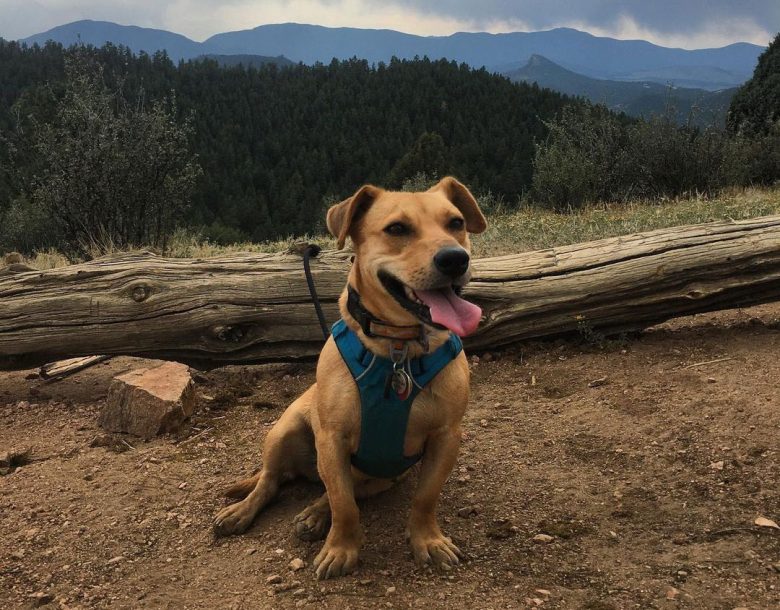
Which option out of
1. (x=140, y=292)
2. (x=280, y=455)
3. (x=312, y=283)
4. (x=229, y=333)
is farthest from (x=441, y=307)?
(x=140, y=292)

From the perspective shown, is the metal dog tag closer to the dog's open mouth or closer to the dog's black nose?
the dog's open mouth

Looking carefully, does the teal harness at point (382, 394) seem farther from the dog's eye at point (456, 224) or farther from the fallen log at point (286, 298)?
the fallen log at point (286, 298)

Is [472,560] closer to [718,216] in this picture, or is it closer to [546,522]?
[546,522]

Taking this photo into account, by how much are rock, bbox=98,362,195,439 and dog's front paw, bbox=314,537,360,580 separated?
1954mm

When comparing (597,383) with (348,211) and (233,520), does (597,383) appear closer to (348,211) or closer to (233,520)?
(348,211)

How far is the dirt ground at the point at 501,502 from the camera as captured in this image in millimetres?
2635

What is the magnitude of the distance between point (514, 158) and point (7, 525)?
234ft

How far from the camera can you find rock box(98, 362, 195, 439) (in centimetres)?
429

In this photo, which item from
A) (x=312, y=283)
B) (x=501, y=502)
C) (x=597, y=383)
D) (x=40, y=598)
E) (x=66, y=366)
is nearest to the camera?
(x=40, y=598)

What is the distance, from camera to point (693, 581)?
2.52m

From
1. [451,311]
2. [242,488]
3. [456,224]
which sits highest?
[456,224]

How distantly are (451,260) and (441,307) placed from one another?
199 mm

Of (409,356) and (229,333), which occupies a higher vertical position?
(409,356)

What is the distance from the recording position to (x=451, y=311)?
2592mm
